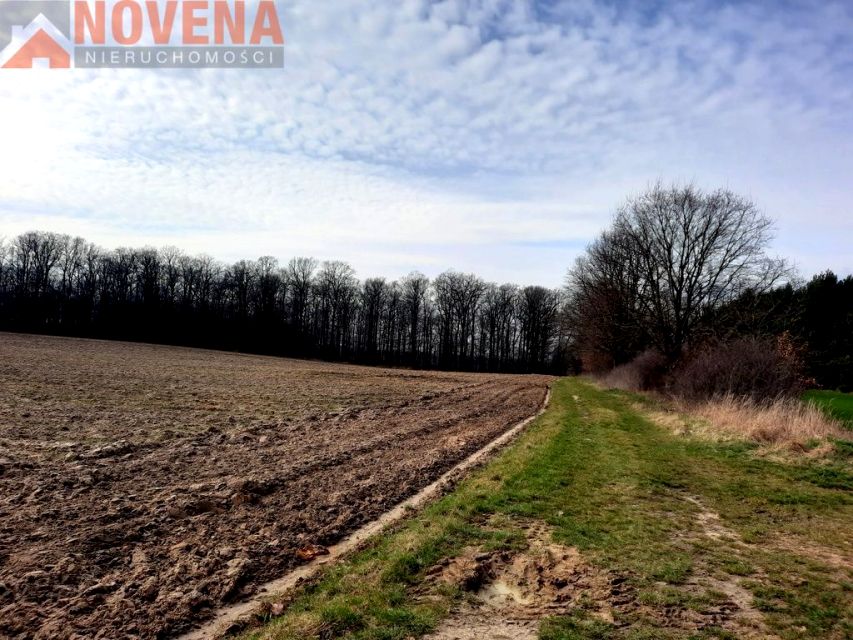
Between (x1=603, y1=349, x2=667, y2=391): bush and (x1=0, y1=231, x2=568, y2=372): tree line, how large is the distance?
1653 inches

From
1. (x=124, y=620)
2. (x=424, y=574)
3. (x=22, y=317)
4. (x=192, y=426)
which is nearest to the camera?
(x=124, y=620)

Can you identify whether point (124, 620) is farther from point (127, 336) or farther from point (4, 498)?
point (127, 336)

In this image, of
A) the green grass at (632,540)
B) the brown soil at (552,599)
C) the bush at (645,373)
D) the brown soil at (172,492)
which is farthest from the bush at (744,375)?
the brown soil at (552,599)

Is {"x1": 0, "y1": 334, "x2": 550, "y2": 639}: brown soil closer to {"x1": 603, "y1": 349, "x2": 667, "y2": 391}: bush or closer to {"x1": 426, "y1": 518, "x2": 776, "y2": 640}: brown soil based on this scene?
{"x1": 426, "y1": 518, "x2": 776, "y2": 640}: brown soil

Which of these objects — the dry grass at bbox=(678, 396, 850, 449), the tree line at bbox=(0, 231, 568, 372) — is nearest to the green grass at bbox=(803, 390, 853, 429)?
the dry grass at bbox=(678, 396, 850, 449)

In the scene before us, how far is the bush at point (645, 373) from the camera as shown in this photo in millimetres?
30997

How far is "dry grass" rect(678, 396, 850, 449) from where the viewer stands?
13.0m

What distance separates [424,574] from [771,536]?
4740mm

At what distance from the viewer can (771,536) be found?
6996 mm

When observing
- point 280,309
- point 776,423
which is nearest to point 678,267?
point 776,423

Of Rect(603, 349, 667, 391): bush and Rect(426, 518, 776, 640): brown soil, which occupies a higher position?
Rect(603, 349, 667, 391): bush

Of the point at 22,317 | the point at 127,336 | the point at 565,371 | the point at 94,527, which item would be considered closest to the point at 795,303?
the point at 94,527

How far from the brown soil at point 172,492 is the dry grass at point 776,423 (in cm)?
658

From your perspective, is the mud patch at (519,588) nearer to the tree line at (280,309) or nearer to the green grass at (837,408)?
the green grass at (837,408)
